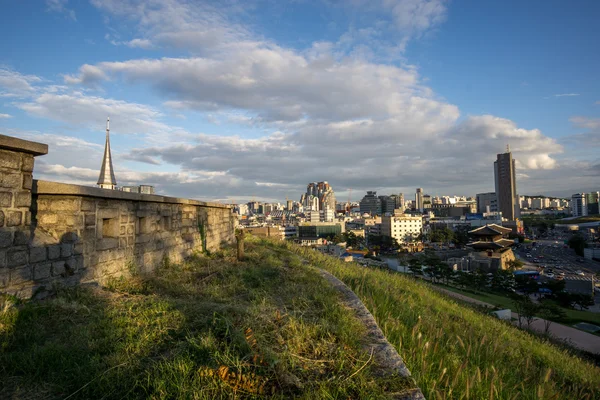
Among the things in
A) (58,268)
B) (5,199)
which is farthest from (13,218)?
(58,268)

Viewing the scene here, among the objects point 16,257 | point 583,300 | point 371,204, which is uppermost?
point 371,204

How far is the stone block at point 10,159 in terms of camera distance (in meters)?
3.71

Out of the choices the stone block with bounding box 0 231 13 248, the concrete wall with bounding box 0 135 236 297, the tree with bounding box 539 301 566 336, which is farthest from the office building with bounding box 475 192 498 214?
the stone block with bounding box 0 231 13 248

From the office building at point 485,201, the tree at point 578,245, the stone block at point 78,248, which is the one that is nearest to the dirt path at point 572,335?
the stone block at point 78,248

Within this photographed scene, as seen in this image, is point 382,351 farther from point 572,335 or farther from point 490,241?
point 490,241

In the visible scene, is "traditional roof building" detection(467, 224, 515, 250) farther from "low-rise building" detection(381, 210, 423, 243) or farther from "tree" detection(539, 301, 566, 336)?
"tree" detection(539, 301, 566, 336)

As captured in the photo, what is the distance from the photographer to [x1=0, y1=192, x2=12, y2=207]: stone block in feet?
12.1

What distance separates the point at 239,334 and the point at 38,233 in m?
3.17

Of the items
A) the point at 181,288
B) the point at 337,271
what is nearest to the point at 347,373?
the point at 181,288

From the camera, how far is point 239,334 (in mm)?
2713

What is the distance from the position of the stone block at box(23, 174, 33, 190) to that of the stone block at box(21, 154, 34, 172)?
0.07m

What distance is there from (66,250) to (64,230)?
267 mm

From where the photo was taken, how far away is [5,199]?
12.3ft

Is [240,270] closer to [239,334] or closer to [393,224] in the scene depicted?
[239,334]
